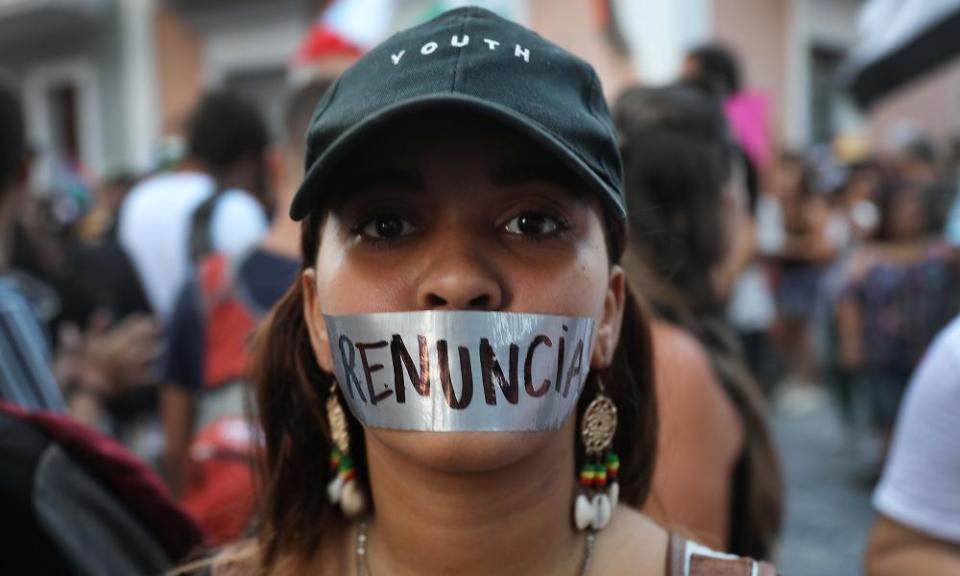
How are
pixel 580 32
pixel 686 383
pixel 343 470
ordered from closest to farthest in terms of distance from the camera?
pixel 343 470 → pixel 686 383 → pixel 580 32

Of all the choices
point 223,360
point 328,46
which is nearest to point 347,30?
point 328,46

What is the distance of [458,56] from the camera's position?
1121 mm

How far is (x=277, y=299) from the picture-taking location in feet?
7.69

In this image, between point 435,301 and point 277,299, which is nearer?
point 435,301

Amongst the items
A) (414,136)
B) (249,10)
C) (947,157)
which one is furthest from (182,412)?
(249,10)

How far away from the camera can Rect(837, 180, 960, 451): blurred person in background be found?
499 cm

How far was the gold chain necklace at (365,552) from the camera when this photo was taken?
4.07 feet

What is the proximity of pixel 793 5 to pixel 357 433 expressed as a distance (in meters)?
10.0

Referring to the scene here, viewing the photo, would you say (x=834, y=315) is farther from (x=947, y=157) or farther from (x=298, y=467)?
(x=298, y=467)

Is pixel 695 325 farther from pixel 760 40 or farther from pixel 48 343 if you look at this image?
pixel 760 40

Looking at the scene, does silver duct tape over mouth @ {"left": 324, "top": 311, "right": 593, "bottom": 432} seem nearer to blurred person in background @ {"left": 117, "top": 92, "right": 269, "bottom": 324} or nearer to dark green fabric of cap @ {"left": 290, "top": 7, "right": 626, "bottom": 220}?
dark green fabric of cap @ {"left": 290, "top": 7, "right": 626, "bottom": 220}

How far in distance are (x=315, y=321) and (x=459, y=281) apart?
32cm

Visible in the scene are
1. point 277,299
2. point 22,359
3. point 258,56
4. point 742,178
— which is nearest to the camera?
point 22,359

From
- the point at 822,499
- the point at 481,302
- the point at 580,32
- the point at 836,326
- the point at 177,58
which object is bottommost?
the point at 822,499
